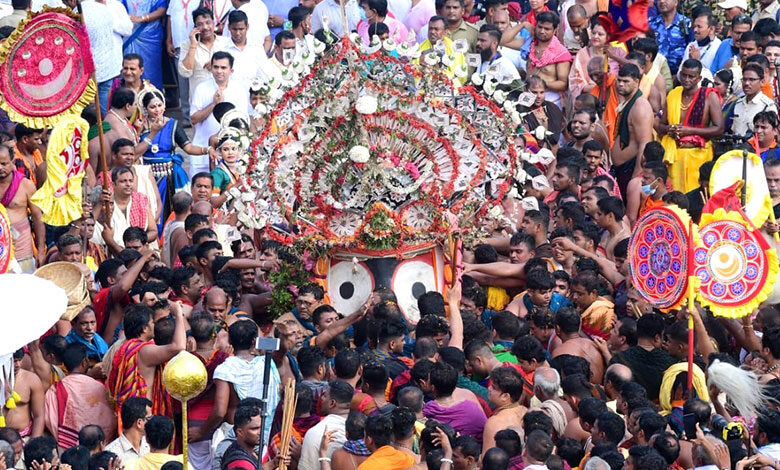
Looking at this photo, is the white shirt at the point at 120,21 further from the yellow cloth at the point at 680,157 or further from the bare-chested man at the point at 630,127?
the yellow cloth at the point at 680,157

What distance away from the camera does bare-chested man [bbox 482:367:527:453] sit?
11.0 meters

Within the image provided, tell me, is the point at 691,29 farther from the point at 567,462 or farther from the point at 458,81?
the point at 567,462

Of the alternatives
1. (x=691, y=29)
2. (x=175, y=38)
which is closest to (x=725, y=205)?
(x=691, y=29)

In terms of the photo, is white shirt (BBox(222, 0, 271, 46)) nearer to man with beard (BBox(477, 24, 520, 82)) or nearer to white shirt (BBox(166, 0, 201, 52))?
white shirt (BBox(166, 0, 201, 52))

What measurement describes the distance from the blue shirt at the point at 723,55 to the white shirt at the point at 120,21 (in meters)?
6.00

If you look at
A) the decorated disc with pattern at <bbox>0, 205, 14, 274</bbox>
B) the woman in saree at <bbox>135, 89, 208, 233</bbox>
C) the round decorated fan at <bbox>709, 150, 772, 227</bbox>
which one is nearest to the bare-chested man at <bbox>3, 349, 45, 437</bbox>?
the decorated disc with pattern at <bbox>0, 205, 14, 274</bbox>

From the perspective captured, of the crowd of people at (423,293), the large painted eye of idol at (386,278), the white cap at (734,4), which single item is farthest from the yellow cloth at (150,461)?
the white cap at (734,4)

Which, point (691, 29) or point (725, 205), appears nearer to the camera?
point (725, 205)

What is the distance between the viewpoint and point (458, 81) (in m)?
13.7

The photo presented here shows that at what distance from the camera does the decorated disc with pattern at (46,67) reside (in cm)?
1368

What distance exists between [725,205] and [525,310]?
194 cm

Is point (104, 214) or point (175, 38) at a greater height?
point (175, 38)

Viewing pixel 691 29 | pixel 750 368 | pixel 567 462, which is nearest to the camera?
pixel 567 462

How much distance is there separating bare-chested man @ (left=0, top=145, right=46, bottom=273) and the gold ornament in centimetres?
528
